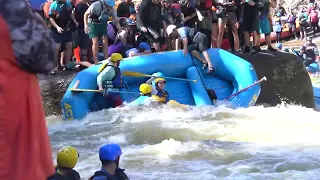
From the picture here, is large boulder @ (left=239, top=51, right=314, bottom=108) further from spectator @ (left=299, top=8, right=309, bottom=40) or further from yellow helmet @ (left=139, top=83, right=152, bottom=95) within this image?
spectator @ (left=299, top=8, right=309, bottom=40)

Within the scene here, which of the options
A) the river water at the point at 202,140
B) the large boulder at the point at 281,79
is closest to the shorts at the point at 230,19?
the large boulder at the point at 281,79

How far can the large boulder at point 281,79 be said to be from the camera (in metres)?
9.48

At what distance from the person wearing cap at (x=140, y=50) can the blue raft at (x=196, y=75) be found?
0.31 m

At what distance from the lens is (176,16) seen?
28.8ft

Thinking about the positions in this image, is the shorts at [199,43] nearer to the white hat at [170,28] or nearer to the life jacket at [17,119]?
the white hat at [170,28]

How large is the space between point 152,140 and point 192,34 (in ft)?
8.04

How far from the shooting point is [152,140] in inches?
260

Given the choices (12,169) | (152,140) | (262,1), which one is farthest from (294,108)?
(12,169)

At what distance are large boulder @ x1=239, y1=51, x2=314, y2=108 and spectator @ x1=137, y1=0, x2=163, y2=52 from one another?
5.22 ft

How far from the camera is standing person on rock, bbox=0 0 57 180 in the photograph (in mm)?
1353

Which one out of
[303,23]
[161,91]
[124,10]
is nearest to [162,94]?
[161,91]

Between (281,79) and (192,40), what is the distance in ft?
7.01

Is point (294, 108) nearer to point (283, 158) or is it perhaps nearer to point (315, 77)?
point (283, 158)

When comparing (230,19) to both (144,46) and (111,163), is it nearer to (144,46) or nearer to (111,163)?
(144,46)
